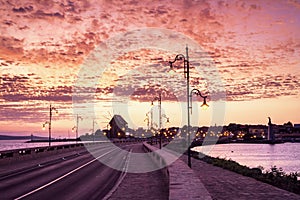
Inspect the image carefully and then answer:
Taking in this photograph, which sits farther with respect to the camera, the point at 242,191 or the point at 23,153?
the point at 23,153

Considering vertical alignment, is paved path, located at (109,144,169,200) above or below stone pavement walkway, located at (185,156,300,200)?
below

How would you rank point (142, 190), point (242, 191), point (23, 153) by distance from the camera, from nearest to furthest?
1. point (242, 191)
2. point (142, 190)
3. point (23, 153)

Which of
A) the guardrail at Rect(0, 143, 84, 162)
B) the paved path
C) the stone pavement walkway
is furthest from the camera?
the guardrail at Rect(0, 143, 84, 162)

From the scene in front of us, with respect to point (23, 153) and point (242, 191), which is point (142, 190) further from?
point (23, 153)

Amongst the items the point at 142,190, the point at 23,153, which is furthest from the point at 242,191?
the point at 23,153

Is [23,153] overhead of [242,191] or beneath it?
beneath

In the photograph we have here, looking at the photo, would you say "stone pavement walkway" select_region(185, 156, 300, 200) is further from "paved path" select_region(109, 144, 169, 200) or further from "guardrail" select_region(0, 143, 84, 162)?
"guardrail" select_region(0, 143, 84, 162)

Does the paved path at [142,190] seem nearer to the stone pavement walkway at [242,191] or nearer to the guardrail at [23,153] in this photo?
the stone pavement walkway at [242,191]

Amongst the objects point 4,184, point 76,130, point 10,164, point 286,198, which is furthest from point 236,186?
point 76,130

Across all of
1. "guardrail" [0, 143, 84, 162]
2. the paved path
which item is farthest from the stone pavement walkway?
"guardrail" [0, 143, 84, 162]

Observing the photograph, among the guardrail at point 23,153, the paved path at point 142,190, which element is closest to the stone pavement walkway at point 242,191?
the paved path at point 142,190

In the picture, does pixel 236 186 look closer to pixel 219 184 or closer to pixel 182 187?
pixel 219 184

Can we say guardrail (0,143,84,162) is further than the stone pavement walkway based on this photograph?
Yes

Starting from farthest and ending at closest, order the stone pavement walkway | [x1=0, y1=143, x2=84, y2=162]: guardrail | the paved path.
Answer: [x1=0, y1=143, x2=84, y2=162]: guardrail
the paved path
the stone pavement walkway
